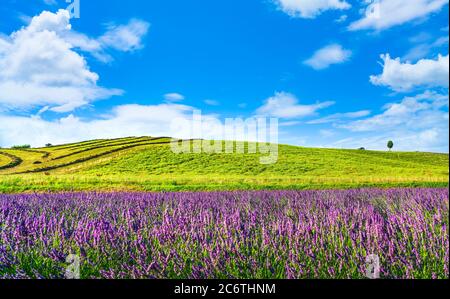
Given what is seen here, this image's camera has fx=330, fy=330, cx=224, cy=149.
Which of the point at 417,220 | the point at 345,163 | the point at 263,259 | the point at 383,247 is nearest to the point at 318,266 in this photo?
the point at 263,259

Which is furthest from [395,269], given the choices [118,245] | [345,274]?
[118,245]

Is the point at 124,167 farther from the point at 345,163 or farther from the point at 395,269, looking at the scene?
the point at 395,269

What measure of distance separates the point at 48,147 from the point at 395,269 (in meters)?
51.1

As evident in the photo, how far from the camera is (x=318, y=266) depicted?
2525mm

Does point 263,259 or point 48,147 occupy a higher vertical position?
point 48,147

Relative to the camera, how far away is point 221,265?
2471mm

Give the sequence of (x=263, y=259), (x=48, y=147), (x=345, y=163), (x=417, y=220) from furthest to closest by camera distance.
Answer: (x=48, y=147)
(x=345, y=163)
(x=417, y=220)
(x=263, y=259)

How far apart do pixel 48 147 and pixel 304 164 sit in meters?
35.1
